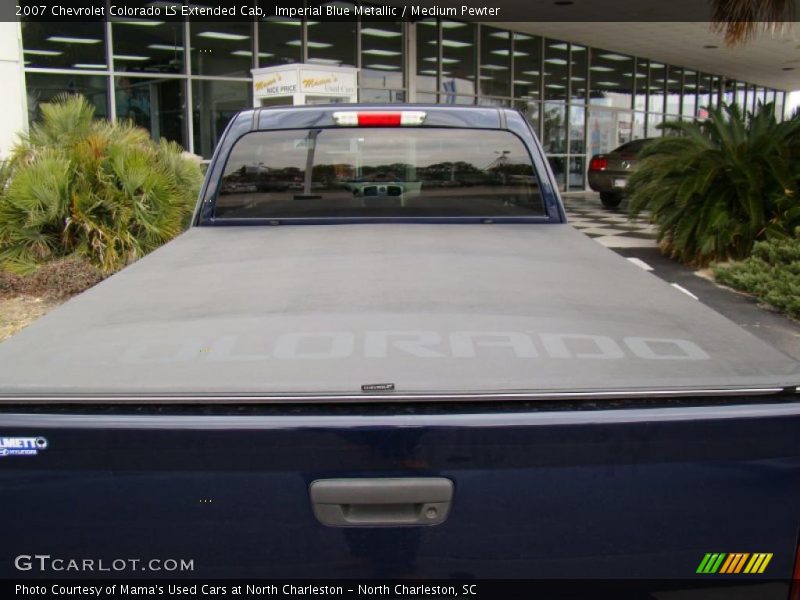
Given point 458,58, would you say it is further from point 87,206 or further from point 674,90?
point 87,206

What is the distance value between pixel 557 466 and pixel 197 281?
4.78 feet

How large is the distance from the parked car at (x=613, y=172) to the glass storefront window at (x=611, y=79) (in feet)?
22.1

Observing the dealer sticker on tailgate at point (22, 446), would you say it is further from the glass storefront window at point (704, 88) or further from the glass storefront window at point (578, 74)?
the glass storefront window at point (704, 88)

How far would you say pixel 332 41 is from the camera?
18078 mm

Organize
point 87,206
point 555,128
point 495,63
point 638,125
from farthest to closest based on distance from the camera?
point 638,125 < point 555,128 < point 495,63 < point 87,206

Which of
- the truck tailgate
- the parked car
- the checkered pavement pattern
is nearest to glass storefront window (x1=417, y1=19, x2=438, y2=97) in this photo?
the parked car

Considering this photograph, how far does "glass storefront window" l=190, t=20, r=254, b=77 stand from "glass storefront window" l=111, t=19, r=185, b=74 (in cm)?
37

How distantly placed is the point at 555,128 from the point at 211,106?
1233 cm

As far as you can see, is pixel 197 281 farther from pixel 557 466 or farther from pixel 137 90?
pixel 137 90

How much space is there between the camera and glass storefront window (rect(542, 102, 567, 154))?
24.2 meters

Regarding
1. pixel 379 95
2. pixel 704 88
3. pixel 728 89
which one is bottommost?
pixel 379 95

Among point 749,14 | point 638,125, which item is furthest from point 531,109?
point 749,14

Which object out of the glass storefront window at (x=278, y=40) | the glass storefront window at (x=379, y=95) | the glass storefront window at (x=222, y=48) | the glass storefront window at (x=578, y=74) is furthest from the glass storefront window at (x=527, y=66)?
the glass storefront window at (x=222, y=48)

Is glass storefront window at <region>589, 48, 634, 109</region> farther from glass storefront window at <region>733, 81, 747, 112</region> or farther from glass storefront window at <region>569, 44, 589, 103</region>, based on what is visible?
glass storefront window at <region>733, 81, 747, 112</region>
